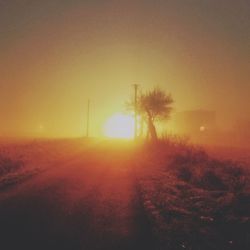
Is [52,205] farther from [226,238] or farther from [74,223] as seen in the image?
[226,238]

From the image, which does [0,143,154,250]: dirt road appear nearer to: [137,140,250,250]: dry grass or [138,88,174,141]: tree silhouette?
[137,140,250,250]: dry grass

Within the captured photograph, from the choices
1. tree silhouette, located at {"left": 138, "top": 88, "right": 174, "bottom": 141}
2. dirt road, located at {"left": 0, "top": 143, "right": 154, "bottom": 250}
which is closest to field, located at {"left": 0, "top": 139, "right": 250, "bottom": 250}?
dirt road, located at {"left": 0, "top": 143, "right": 154, "bottom": 250}

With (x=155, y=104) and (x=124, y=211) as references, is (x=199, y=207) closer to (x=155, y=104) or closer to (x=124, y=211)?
(x=124, y=211)

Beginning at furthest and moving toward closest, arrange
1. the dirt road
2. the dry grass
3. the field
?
the dry grass, the field, the dirt road

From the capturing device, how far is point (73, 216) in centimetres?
829

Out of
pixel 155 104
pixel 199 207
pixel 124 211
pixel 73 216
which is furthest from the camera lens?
pixel 155 104

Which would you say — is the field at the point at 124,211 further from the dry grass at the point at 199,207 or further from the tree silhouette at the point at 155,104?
the tree silhouette at the point at 155,104

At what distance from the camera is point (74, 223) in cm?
772

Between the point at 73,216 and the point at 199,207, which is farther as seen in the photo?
Answer: the point at 199,207

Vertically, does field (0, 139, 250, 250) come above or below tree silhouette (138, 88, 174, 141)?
below

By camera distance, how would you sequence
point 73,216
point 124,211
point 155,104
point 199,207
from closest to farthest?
point 73,216 < point 124,211 < point 199,207 < point 155,104

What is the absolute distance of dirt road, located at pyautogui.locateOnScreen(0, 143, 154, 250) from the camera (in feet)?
21.5

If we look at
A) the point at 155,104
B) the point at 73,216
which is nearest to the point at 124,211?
the point at 73,216

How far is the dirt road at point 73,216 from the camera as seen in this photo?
655 cm
